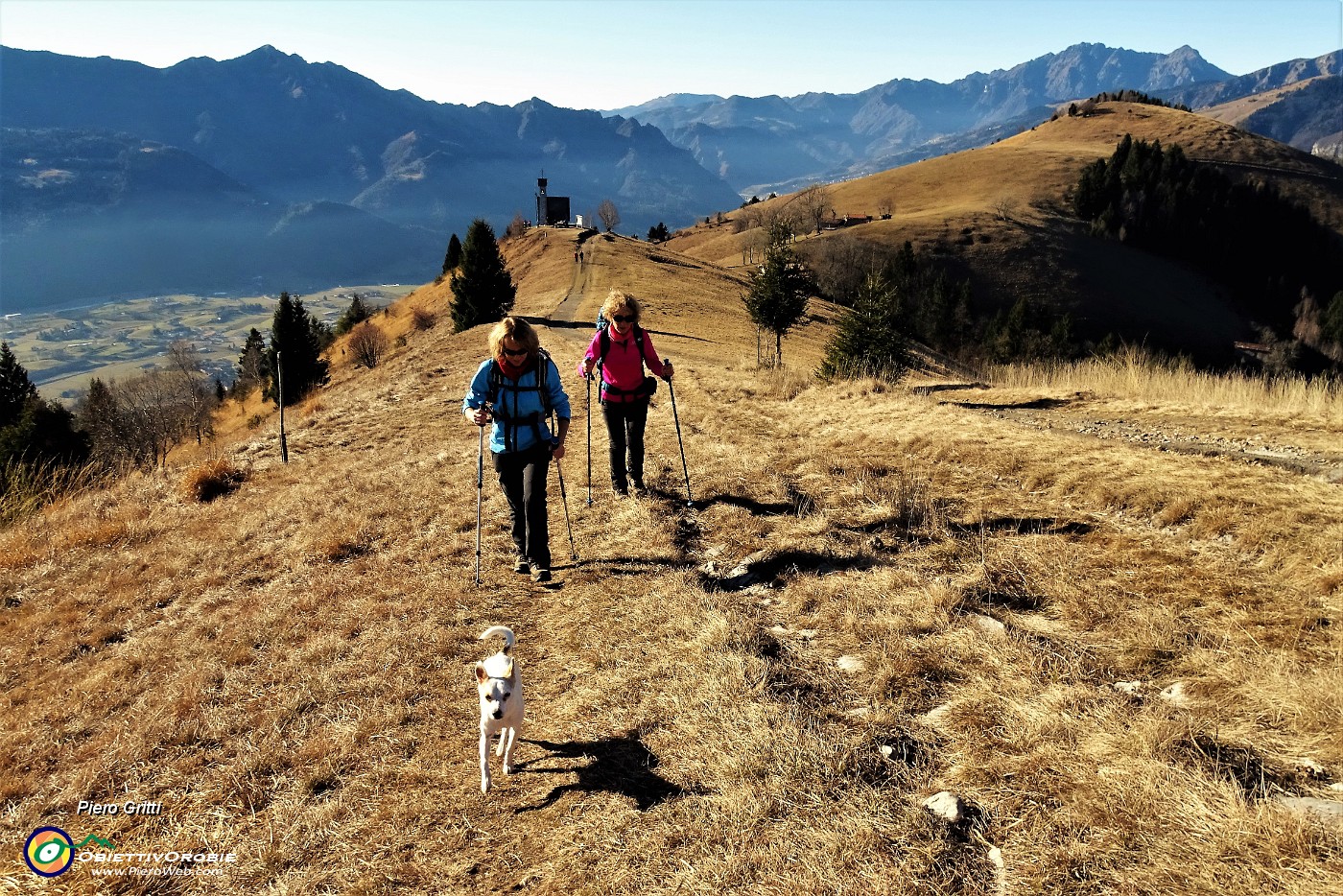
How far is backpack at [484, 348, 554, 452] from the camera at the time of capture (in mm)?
7453

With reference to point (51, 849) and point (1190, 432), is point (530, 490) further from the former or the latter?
point (1190, 432)

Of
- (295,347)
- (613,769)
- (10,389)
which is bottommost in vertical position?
(10,389)

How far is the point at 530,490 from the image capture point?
748cm

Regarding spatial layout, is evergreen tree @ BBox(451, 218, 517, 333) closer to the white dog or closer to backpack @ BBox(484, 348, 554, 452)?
backpack @ BBox(484, 348, 554, 452)

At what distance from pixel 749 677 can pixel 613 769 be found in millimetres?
1211

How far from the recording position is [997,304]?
97.6 meters

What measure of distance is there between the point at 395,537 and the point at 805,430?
7.63m

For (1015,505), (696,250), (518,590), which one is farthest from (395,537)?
(696,250)

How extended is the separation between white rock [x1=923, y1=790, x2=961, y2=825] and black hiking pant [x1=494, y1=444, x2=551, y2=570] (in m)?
4.69

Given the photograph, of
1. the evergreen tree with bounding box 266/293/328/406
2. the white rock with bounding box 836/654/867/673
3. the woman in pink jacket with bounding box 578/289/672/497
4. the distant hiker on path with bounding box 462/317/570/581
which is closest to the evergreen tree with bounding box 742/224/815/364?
the woman in pink jacket with bounding box 578/289/672/497

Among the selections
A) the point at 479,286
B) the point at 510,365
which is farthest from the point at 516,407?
the point at 479,286

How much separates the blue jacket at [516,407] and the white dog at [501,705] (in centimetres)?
313

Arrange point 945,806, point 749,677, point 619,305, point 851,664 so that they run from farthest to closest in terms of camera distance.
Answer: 1. point 619,305
2. point 851,664
3. point 749,677
4. point 945,806

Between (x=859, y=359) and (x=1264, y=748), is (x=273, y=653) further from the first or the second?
(x=859, y=359)
